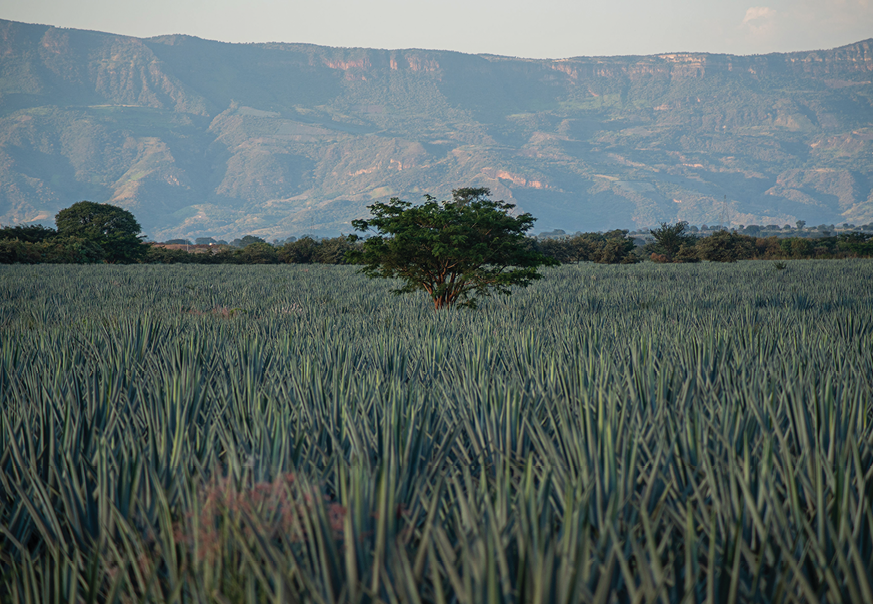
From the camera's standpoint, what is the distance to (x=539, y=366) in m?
3.56

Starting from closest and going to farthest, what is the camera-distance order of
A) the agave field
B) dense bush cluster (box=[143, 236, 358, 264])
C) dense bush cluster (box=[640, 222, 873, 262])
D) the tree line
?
the agave field
the tree line
dense bush cluster (box=[640, 222, 873, 262])
dense bush cluster (box=[143, 236, 358, 264])

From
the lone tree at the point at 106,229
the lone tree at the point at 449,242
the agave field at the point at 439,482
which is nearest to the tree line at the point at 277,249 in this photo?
the lone tree at the point at 106,229

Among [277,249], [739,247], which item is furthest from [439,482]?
[277,249]

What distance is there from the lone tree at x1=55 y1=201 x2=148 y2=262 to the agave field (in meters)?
37.9

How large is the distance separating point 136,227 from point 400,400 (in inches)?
1749

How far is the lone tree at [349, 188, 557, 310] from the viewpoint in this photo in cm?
847

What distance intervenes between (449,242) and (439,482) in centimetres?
754

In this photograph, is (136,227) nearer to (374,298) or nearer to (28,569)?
(374,298)

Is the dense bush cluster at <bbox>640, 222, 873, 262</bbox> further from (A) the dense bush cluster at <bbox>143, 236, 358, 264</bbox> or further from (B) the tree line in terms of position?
(A) the dense bush cluster at <bbox>143, 236, 358, 264</bbox>

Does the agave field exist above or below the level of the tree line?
below

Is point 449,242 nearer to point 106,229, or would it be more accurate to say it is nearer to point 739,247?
point 739,247

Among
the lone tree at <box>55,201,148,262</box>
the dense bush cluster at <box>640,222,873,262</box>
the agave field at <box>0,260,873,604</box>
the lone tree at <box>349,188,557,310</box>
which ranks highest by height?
the lone tree at <box>55,201,148,262</box>

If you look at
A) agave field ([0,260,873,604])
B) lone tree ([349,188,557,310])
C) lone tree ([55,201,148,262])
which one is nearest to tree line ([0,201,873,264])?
lone tree ([55,201,148,262])

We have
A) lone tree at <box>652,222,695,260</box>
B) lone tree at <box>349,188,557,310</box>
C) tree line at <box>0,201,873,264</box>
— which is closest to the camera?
lone tree at <box>349,188,557,310</box>
